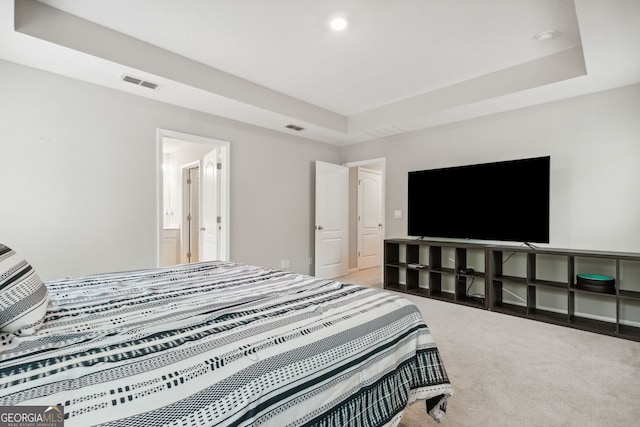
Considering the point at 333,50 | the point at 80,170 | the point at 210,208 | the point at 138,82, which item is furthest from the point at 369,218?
the point at 80,170

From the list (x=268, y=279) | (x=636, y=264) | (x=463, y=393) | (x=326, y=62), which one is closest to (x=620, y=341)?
(x=636, y=264)

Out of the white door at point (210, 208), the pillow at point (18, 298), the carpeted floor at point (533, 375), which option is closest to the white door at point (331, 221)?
the white door at point (210, 208)

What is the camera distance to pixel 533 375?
2.21 m

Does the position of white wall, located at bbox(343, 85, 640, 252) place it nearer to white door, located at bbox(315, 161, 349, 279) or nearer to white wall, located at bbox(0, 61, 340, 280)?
white door, located at bbox(315, 161, 349, 279)

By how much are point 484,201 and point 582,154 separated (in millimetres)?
1082

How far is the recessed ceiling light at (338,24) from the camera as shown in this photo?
256 centimetres

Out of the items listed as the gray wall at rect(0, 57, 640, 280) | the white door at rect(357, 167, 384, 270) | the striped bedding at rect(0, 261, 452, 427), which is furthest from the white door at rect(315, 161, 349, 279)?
the striped bedding at rect(0, 261, 452, 427)

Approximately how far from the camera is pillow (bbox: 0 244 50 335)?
1079mm

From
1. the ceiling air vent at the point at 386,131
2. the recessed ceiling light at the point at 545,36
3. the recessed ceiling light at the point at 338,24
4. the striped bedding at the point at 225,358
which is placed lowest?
the striped bedding at the point at 225,358

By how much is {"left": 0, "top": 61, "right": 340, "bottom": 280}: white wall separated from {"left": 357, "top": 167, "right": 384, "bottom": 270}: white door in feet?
10.3

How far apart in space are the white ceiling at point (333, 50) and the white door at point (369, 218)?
268 centimetres

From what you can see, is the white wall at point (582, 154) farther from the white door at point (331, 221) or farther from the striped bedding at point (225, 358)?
the striped bedding at point (225, 358)

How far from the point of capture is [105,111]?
3230 mm

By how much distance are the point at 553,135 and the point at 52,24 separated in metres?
4.98
